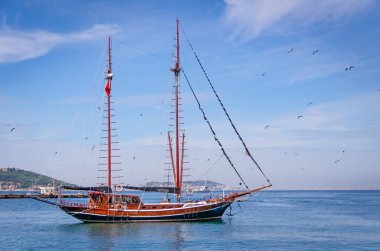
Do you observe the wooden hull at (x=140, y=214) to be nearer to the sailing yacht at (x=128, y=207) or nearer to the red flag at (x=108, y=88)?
the sailing yacht at (x=128, y=207)

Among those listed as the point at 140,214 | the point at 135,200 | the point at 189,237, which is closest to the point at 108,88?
the point at 135,200

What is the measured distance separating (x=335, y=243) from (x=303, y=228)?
13225mm

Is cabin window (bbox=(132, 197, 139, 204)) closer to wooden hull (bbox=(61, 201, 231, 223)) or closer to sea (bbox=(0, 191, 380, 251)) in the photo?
wooden hull (bbox=(61, 201, 231, 223))

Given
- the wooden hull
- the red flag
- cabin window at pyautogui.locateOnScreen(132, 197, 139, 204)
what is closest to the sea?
the wooden hull

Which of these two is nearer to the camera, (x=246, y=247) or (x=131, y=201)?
(x=246, y=247)

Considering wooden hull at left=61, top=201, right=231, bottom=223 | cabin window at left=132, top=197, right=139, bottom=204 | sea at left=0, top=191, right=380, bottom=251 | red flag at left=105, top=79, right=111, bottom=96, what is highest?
red flag at left=105, top=79, right=111, bottom=96

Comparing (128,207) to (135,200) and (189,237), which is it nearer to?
(135,200)

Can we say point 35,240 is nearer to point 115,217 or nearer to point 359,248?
point 115,217

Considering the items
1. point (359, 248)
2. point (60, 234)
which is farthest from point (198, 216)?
point (359, 248)

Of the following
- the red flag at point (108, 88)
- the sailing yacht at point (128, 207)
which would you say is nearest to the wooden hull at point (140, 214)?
the sailing yacht at point (128, 207)

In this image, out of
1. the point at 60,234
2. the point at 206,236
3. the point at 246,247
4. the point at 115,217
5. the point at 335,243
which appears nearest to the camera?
the point at 246,247

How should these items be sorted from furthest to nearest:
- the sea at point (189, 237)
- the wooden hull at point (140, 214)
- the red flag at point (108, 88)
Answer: the red flag at point (108, 88), the wooden hull at point (140, 214), the sea at point (189, 237)

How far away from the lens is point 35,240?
45219 mm

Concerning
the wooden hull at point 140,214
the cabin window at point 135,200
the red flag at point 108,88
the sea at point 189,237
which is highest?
the red flag at point 108,88
